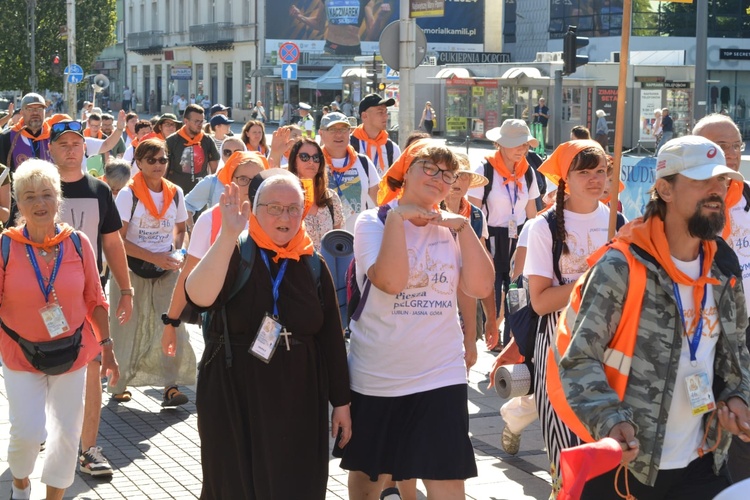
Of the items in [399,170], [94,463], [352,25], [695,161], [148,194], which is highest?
[352,25]

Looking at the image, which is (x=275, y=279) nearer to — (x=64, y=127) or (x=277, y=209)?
(x=277, y=209)

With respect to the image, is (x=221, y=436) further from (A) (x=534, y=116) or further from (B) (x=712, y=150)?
(A) (x=534, y=116)

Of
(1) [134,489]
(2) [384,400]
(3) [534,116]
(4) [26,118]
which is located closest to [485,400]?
(1) [134,489]

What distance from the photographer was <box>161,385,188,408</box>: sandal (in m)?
8.12

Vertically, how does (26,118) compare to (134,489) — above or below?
above

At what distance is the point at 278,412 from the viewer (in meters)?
4.62

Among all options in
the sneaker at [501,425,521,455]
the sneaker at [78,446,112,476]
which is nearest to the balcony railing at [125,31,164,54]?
the sneaker at [78,446,112,476]

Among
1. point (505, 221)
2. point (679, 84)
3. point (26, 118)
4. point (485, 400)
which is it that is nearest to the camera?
point (485, 400)

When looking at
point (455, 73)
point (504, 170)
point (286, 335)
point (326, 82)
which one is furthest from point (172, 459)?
point (326, 82)

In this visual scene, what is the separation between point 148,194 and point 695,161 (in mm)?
5074

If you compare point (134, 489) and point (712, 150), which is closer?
point (712, 150)

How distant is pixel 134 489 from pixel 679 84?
112 feet

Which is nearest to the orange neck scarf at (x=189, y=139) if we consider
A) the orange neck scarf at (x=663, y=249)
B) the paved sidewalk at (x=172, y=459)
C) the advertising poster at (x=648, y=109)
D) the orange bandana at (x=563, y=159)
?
the paved sidewalk at (x=172, y=459)

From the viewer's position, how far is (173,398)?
26.7 feet
